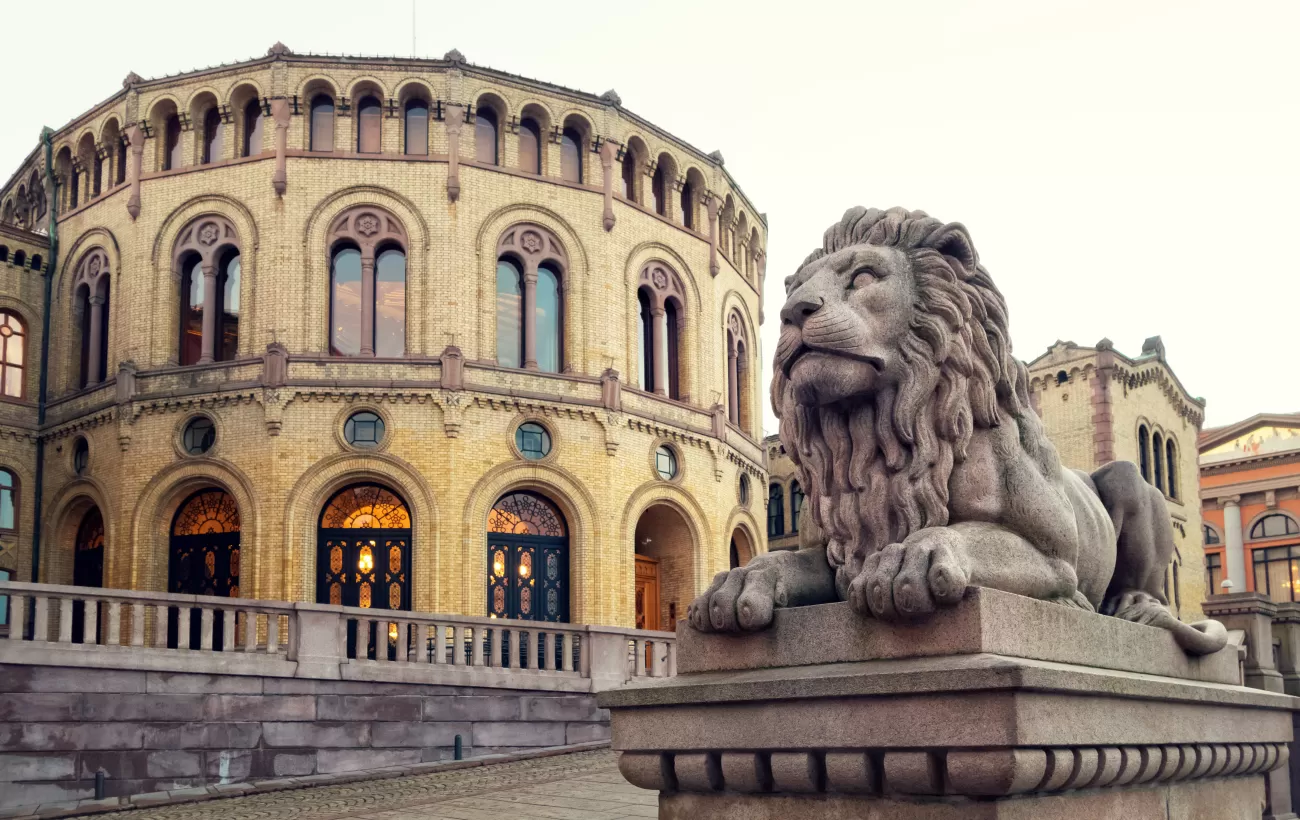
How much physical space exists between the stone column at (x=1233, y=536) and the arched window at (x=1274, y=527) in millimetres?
651

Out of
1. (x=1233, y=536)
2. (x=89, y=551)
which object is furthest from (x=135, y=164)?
(x=1233, y=536)

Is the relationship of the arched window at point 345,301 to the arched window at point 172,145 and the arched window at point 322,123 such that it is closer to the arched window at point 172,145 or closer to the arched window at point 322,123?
the arched window at point 322,123

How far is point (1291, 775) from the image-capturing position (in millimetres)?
9344

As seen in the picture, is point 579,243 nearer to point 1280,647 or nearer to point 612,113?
point 612,113

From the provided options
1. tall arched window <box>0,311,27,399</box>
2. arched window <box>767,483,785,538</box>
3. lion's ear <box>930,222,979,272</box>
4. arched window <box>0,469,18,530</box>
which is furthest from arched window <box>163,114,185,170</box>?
lion's ear <box>930,222,979,272</box>

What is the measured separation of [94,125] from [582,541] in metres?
15.7

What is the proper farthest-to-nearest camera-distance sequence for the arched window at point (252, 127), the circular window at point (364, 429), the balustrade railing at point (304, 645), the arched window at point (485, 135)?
1. the arched window at point (485, 135)
2. the arched window at point (252, 127)
3. the circular window at point (364, 429)
4. the balustrade railing at point (304, 645)

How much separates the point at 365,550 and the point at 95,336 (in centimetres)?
911

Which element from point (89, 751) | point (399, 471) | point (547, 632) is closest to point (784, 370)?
point (89, 751)

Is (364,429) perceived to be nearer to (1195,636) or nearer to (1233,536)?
(1195,636)

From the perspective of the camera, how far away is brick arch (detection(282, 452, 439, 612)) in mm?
29047

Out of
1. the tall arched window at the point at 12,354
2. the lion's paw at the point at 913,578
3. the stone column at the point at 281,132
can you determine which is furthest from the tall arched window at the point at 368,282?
the lion's paw at the point at 913,578

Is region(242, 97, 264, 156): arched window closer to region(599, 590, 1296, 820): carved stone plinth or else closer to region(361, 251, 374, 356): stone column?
region(361, 251, 374, 356): stone column

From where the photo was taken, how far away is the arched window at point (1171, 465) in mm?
51469
